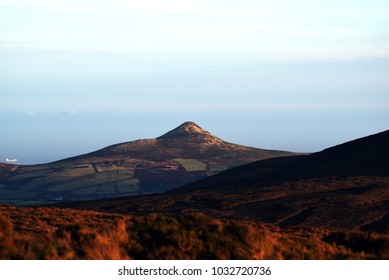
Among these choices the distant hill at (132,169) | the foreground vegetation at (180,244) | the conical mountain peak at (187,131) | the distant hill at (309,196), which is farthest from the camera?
the conical mountain peak at (187,131)

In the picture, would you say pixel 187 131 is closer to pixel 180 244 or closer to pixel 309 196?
pixel 309 196

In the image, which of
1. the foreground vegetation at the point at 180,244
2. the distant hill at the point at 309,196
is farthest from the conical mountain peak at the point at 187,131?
the foreground vegetation at the point at 180,244

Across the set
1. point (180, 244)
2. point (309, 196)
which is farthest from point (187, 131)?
point (180, 244)

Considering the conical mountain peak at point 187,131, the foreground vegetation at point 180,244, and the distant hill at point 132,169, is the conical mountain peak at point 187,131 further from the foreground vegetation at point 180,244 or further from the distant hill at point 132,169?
the foreground vegetation at point 180,244

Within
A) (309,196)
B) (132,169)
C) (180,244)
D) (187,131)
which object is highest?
(187,131)

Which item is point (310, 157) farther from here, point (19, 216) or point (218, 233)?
point (218, 233)

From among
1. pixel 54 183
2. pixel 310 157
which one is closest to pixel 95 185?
pixel 54 183

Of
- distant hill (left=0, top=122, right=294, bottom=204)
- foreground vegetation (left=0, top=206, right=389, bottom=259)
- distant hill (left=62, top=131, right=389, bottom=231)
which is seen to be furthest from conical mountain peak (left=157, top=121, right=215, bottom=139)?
foreground vegetation (left=0, top=206, right=389, bottom=259)

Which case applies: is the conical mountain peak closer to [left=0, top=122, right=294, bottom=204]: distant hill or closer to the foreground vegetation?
[left=0, top=122, right=294, bottom=204]: distant hill
